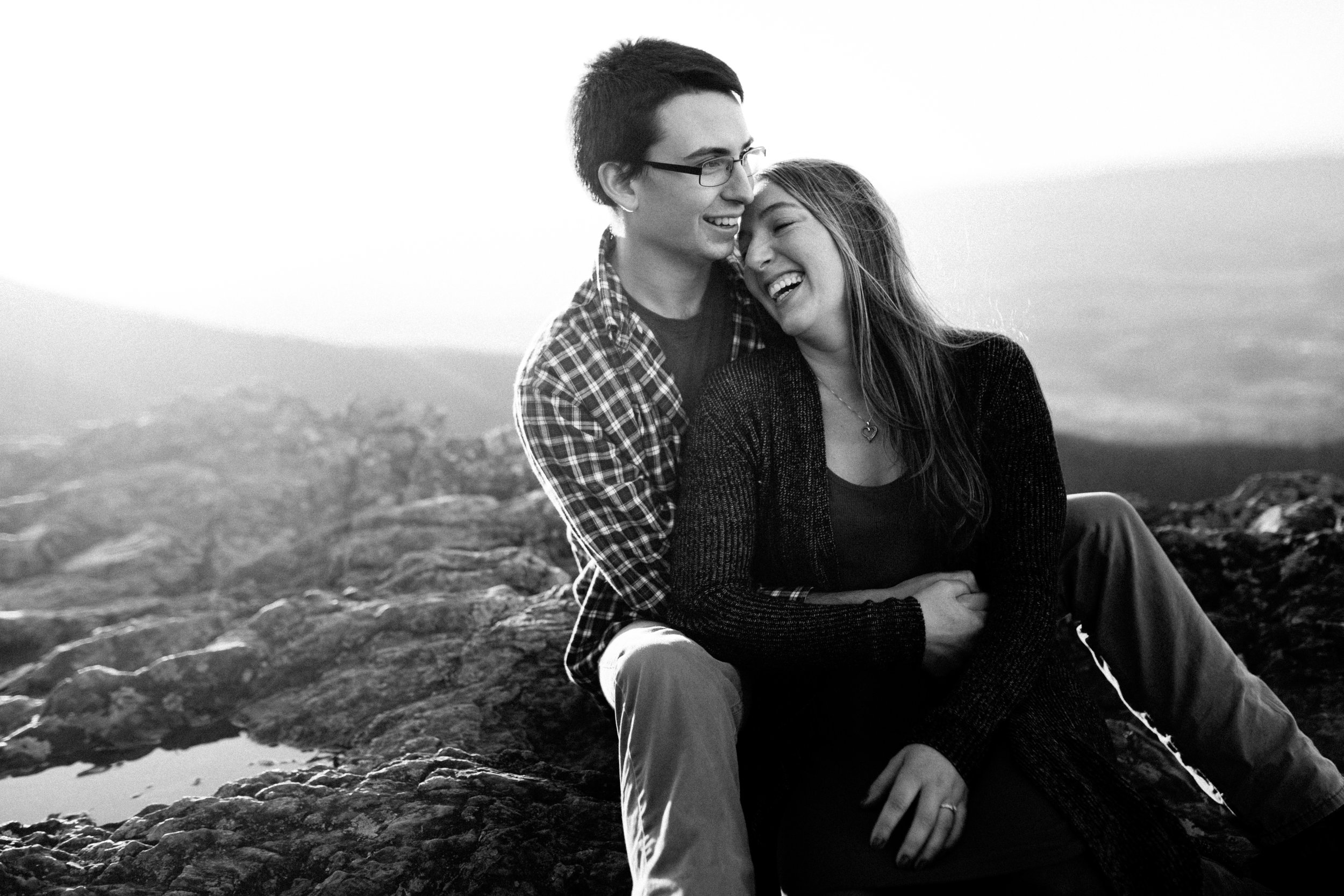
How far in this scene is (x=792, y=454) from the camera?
2.54 metres

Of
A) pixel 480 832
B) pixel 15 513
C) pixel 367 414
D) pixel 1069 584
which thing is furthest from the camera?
pixel 367 414

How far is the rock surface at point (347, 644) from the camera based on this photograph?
2393 millimetres

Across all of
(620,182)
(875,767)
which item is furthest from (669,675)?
(620,182)

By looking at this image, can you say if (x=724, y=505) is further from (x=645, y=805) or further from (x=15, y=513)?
(x=15, y=513)

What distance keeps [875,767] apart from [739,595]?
1.57ft

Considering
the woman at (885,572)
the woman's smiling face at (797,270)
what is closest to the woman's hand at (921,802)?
the woman at (885,572)

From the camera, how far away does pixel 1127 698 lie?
2.56m

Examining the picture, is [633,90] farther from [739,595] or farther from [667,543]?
[739,595]

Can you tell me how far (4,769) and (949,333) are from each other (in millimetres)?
3094

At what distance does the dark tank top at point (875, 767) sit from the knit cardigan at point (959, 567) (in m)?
0.04

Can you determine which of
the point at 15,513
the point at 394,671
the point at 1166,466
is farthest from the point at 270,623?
the point at 1166,466

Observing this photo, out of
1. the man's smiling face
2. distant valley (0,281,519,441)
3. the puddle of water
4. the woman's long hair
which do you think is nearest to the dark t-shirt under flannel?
the man's smiling face

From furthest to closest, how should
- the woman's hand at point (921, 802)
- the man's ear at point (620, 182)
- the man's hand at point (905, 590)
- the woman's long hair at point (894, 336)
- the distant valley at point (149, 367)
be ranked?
the distant valley at point (149, 367)
the man's ear at point (620, 182)
the woman's long hair at point (894, 336)
the man's hand at point (905, 590)
the woman's hand at point (921, 802)

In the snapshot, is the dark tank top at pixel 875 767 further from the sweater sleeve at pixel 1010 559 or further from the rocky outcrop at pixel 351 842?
the rocky outcrop at pixel 351 842
